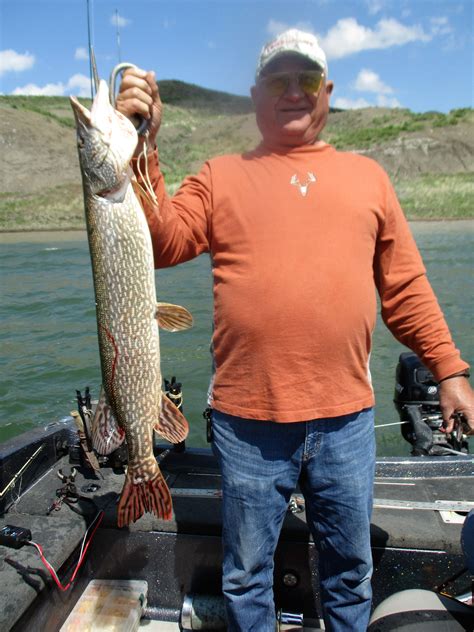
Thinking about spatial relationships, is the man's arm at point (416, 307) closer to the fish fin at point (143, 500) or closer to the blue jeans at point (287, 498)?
the blue jeans at point (287, 498)

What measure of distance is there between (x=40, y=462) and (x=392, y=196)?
2386 millimetres

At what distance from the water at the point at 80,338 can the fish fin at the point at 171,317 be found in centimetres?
364

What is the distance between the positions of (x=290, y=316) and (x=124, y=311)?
0.65 meters

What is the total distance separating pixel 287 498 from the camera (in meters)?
1.93

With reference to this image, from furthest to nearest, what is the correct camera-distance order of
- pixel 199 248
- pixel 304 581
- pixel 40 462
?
1. pixel 40 462
2. pixel 304 581
3. pixel 199 248

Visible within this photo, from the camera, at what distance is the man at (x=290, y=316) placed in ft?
5.90

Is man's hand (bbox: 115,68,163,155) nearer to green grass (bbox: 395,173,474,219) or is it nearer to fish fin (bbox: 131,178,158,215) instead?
fish fin (bbox: 131,178,158,215)

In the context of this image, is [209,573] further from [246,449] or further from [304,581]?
[246,449]

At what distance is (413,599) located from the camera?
5.99 feet

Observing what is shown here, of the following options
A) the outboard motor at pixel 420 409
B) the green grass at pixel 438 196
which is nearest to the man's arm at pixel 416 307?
the outboard motor at pixel 420 409

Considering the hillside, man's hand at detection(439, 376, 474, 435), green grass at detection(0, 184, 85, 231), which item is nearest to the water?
man's hand at detection(439, 376, 474, 435)

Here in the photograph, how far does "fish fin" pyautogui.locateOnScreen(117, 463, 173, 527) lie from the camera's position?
2.04m

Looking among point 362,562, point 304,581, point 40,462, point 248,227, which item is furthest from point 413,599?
point 40,462

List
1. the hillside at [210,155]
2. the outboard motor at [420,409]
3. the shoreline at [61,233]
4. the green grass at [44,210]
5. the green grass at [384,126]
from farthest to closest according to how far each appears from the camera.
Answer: the green grass at [384,126], the hillside at [210,155], the green grass at [44,210], the shoreline at [61,233], the outboard motor at [420,409]
